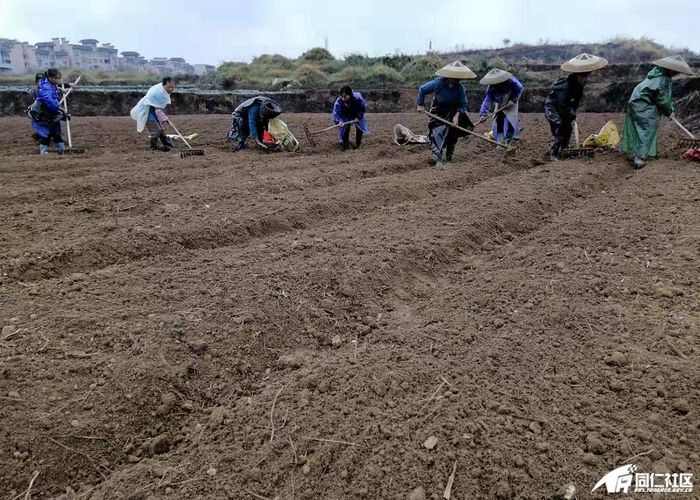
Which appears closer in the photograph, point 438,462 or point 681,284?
point 438,462

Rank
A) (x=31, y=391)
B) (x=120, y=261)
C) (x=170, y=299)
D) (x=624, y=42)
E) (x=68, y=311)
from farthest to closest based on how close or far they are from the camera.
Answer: (x=624, y=42) < (x=120, y=261) < (x=170, y=299) < (x=68, y=311) < (x=31, y=391)

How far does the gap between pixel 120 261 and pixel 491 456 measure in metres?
3.22

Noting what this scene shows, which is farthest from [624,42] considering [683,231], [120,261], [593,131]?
[120,261]

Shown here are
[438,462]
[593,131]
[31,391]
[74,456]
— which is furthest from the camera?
[593,131]

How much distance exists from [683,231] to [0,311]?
509 centimetres

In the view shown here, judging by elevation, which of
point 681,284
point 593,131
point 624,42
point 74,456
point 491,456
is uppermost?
point 624,42

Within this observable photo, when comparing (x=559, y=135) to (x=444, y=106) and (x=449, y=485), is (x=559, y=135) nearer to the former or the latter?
(x=444, y=106)

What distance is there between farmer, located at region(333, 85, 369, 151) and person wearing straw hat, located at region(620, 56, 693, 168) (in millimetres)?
4069

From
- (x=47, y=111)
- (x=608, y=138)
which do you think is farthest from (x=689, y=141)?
(x=47, y=111)

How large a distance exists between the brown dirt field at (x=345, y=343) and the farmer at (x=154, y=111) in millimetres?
3444

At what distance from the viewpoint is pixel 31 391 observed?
7.91ft

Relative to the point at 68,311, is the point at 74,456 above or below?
below

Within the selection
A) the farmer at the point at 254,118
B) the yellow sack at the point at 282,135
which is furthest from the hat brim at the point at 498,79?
the farmer at the point at 254,118

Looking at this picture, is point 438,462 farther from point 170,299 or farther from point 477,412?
point 170,299
